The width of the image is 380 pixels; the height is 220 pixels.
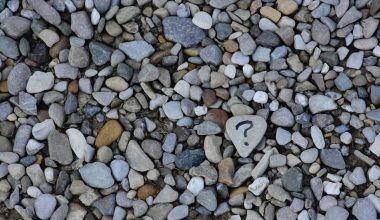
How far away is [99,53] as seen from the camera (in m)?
2.29

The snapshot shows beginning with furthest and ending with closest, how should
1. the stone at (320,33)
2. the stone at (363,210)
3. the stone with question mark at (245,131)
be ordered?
1. the stone at (320,33)
2. the stone with question mark at (245,131)
3. the stone at (363,210)

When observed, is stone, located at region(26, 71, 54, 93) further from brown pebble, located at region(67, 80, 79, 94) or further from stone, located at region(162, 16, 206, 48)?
stone, located at region(162, 16, 206, 48)

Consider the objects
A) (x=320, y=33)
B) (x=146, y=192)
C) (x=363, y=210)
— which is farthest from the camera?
(x=320, y=33)

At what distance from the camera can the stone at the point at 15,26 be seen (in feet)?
7.60

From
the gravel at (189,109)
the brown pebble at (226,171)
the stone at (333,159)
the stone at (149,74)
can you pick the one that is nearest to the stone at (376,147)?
the gravel at (189,109)

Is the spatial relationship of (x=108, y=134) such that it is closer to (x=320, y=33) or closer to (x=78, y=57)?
(x=78, y=57)

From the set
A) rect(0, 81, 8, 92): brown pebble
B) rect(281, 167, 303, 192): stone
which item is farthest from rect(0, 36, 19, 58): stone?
rect(281, 167, 303, 192): stone

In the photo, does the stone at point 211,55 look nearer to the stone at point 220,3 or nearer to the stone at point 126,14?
the stone at point 220,3

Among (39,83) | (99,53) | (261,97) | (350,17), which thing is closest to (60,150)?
(39,83)

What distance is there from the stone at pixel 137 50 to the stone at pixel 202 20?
0.65ft

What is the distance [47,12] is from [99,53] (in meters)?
0.25

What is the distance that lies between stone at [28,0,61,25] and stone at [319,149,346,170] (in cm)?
111

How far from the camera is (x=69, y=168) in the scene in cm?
220

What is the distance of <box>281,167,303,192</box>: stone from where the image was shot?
209cm
